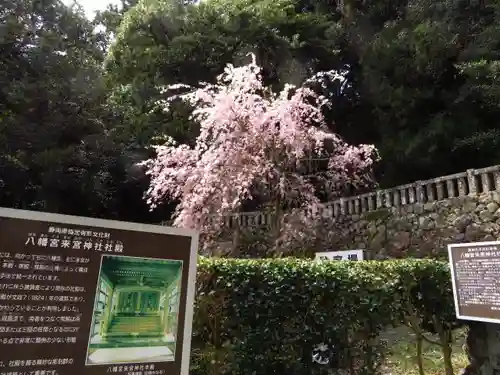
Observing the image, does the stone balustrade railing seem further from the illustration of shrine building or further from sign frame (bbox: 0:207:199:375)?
the illustration of shrine building

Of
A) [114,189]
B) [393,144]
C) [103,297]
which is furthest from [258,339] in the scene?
[114,189]

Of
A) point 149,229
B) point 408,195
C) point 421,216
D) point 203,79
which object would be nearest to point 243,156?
point 408,195

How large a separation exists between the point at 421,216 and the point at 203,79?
669 centimetres

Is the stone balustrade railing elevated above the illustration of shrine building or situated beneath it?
elevated above

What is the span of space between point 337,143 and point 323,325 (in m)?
6.16

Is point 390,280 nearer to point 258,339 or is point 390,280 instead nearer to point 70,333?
point 258,339

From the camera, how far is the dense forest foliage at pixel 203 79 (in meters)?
8.53

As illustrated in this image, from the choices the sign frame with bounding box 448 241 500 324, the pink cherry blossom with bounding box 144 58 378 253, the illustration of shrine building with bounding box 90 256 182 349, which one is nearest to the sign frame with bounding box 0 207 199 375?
the illustration of shrine building with bounding box 90 256 182 349

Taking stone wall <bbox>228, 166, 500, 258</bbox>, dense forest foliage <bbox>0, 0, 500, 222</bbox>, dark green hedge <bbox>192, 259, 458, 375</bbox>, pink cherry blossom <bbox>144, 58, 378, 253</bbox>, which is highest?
dense forest foliage <bbox>0, 0, 500, 222</bbox>

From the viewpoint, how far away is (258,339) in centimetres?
309

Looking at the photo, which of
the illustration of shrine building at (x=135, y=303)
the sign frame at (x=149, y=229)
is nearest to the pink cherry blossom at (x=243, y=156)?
the sign frame at (x=149, y=229)

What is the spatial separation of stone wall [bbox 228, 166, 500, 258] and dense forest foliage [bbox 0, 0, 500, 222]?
3.81 ft

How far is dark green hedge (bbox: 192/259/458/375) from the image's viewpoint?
3.10 meters

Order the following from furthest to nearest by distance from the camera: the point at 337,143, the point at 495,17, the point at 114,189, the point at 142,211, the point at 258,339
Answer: the point at 142,211, the point at 114,189, the point at 337,143, the point at 495,17, the point at 258,339
